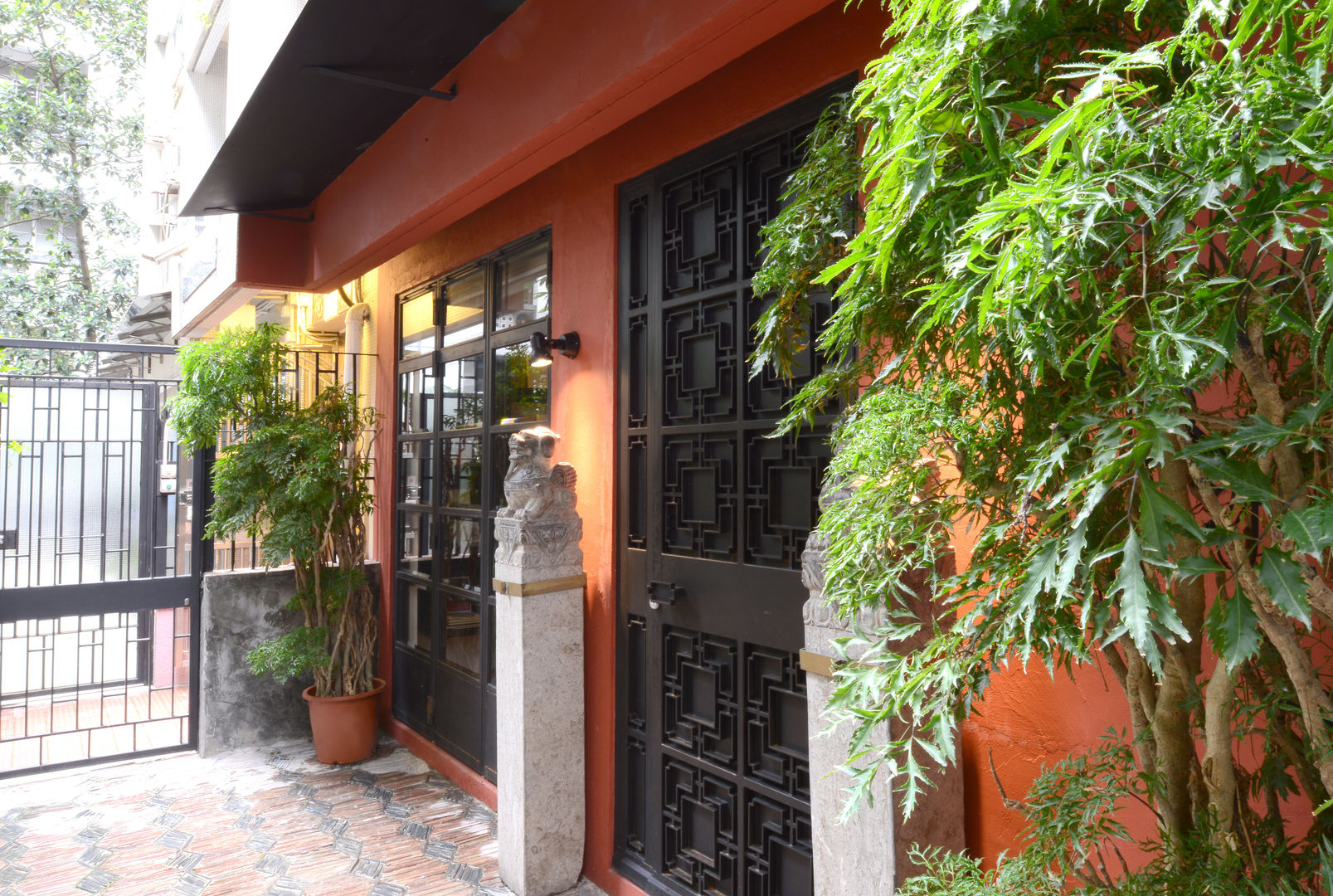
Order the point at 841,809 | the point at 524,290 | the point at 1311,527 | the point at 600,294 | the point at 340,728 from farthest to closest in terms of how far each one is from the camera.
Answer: the point at 340,728 < the point at 524,290 < the point at 600,294 < the point at 841,809 < the point at 1311,527

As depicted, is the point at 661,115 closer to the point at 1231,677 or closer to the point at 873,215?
the point at 873,215

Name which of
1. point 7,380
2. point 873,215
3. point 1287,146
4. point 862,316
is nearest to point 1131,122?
point 1287,146

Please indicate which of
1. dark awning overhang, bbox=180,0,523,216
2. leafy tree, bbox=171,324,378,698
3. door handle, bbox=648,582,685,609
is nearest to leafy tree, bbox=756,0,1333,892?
door handle, bbox=648,582,685,609

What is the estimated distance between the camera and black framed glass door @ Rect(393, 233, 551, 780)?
401 centimetres

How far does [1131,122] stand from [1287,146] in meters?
0.13

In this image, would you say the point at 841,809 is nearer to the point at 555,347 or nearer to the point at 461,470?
the point at 555,347

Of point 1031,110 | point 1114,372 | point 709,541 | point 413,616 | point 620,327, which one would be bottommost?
point 413,616

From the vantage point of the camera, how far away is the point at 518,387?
3967 mm

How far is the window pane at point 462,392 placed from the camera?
4355 millimetres

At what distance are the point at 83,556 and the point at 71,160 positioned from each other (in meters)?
7.24

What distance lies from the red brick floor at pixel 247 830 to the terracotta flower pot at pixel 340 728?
7 centimetres

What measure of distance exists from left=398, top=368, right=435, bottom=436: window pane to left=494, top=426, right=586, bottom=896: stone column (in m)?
1.79

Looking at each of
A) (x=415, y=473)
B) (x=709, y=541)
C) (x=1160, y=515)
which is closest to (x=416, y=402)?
(x=415, y=473)

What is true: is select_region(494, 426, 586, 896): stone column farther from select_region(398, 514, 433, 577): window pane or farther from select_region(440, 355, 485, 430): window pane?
select_region(398, 514, 433, 577): window pane
